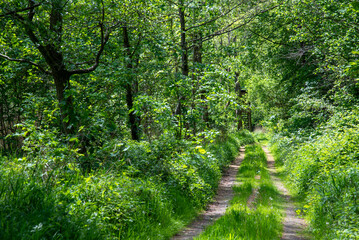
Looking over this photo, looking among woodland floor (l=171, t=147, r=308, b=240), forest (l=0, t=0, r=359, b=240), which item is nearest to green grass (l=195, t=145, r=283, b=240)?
forest (l=0, t=0, r=359, b=240)

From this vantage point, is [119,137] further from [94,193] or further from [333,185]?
[333,185]

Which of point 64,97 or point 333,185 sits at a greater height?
point 64,97

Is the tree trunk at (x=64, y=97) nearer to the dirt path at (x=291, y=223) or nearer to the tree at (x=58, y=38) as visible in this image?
the tree at (x=58, y=38)

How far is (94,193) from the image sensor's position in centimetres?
476

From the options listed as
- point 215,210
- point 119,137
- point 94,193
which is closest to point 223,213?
point 215,210

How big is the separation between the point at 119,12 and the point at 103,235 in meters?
5.87

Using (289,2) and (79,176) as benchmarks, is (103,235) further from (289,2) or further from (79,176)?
(289,2)

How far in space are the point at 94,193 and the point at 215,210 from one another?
4097 millimetres

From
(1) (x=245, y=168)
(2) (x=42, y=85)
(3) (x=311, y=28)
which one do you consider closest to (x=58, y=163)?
(2) (x=42, y=85)

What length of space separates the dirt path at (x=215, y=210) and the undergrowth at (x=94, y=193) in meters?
0.21

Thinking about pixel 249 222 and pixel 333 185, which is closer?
pixel 249 222

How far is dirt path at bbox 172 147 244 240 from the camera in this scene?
Result: 6009mm

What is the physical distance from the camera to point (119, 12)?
7781mm

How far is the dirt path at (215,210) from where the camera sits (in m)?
6.01
